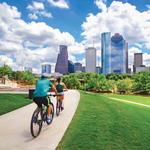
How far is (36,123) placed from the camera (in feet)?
37.7

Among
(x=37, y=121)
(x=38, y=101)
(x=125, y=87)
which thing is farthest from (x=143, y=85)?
(x=37, y=121)

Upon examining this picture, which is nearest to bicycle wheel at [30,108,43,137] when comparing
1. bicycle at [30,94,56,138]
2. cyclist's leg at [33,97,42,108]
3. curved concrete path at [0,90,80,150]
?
bicycle at [30,94,56,138]

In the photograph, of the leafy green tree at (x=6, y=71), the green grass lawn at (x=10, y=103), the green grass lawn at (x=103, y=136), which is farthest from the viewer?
the leafy green tree at (x=6, y=71)

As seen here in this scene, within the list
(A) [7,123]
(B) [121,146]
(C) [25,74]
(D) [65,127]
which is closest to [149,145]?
(B) [121,146]

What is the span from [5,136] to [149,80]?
7867 centimetres

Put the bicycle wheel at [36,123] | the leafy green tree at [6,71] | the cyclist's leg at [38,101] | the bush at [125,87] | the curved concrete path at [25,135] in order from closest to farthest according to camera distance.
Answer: the curved concrete path at [25,135], the bicycle wheel at [36,123], the cyclist's leg at [38,101], the bush at [125,87], the leafy green tree at [6,71]

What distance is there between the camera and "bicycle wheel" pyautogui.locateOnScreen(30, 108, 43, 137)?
11.2 metres

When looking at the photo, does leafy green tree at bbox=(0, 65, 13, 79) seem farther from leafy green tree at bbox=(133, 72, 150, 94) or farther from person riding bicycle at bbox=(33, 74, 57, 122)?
person riding bicycle at bbox=(33, 74, 57, 122)

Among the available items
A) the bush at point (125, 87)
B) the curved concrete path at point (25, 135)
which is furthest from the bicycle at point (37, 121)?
the bush at point (125, 87)

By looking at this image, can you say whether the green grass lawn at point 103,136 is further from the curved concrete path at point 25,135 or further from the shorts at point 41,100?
the shorts at point 41,100

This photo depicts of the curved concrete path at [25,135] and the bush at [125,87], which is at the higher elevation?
the bush at [125,87]

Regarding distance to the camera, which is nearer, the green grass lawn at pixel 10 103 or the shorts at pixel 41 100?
the shorts at pixel 41 100

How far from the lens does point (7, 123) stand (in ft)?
45.7

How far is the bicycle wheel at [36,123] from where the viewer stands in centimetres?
1119
